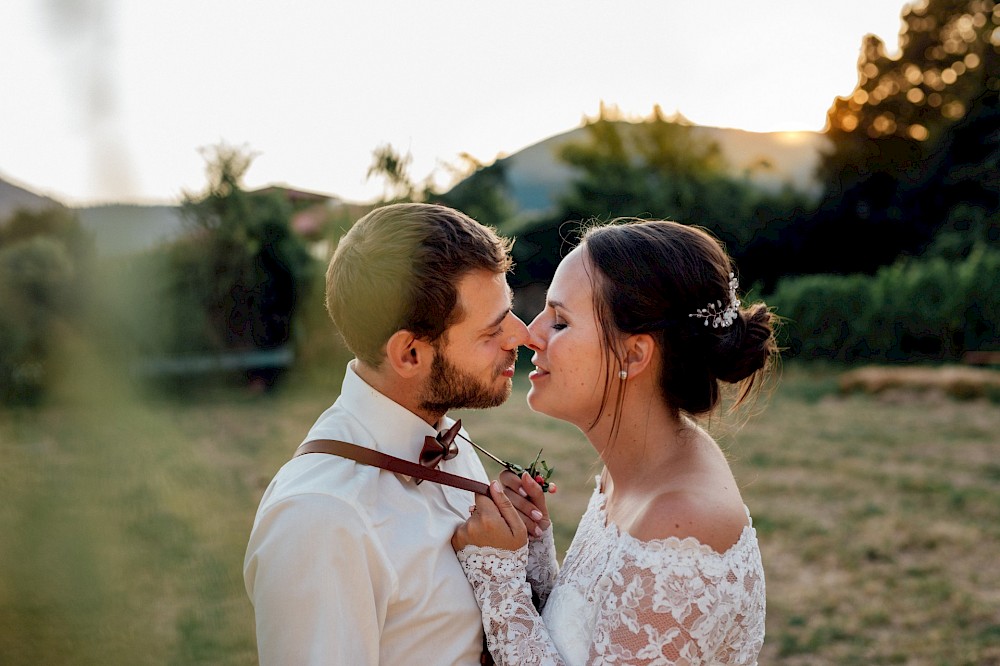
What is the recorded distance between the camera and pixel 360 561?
6.45ft

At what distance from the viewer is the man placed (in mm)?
1935

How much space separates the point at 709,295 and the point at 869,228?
2458 centimetres

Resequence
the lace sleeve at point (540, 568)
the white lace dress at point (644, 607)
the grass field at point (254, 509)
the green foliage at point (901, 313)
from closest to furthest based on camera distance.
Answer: the white lace dress at point (644, 607), the lace sleeve at point (540, 568), the grass field at point (254, 509), the green foliage at point (901, 313)

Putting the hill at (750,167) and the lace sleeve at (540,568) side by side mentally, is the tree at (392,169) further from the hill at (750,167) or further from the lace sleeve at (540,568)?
the hill at (750,167)

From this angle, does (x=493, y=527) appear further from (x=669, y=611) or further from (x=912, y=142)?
(x=912, y=142)

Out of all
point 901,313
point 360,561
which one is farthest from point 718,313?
point 901,313

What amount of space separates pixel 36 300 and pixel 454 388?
9.49 ft

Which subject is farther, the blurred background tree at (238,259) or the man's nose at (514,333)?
the blurred background tree at (238,259)

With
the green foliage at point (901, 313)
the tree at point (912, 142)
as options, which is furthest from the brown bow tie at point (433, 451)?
the tree at point (912, 142)

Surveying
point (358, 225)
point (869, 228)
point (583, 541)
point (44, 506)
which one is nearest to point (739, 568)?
point (583, 541)

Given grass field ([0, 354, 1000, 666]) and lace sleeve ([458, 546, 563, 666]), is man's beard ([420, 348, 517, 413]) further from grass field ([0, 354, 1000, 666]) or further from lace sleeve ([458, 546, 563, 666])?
grass field ([0, 354, 1000, 666])

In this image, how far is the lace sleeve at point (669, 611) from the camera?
212 centimetres

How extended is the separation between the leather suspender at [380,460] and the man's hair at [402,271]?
32 cm

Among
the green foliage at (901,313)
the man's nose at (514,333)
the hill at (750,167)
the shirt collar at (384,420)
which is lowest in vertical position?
the green foliage at (901,313)
